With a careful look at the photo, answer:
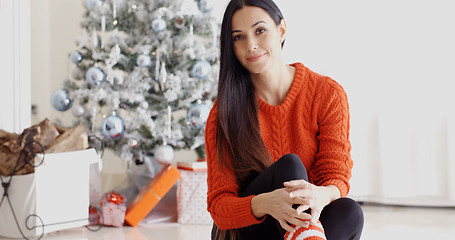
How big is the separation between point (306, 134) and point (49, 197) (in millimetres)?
1389

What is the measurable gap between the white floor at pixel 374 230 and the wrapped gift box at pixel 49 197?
0.13m

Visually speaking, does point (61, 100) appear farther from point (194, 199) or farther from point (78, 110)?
point (194, 199)

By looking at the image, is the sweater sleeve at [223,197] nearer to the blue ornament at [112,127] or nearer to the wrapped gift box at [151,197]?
the wrapped gift box at [151,197]

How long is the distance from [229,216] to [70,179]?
53.1 inches

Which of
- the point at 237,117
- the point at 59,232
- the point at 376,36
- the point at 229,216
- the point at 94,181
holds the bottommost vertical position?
the point at 59,232

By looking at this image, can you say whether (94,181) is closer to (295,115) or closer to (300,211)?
(295,115)

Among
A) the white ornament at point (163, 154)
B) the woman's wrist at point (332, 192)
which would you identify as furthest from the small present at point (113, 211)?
the woman's wrist at point (332, 192)

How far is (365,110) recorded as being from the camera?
3.18m

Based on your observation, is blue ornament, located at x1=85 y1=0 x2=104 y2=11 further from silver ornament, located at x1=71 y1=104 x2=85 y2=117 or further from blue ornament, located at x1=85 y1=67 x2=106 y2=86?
silver ornament, located at x1=71 y1=104 x2=85 y2=117

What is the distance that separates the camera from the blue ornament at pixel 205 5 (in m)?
2.94

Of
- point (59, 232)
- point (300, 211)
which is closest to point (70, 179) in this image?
point (59, 232)

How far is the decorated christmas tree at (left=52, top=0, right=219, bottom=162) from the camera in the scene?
9.50 feet

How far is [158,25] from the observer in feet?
9.33

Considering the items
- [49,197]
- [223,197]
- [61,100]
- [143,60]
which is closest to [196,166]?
[143,60]
